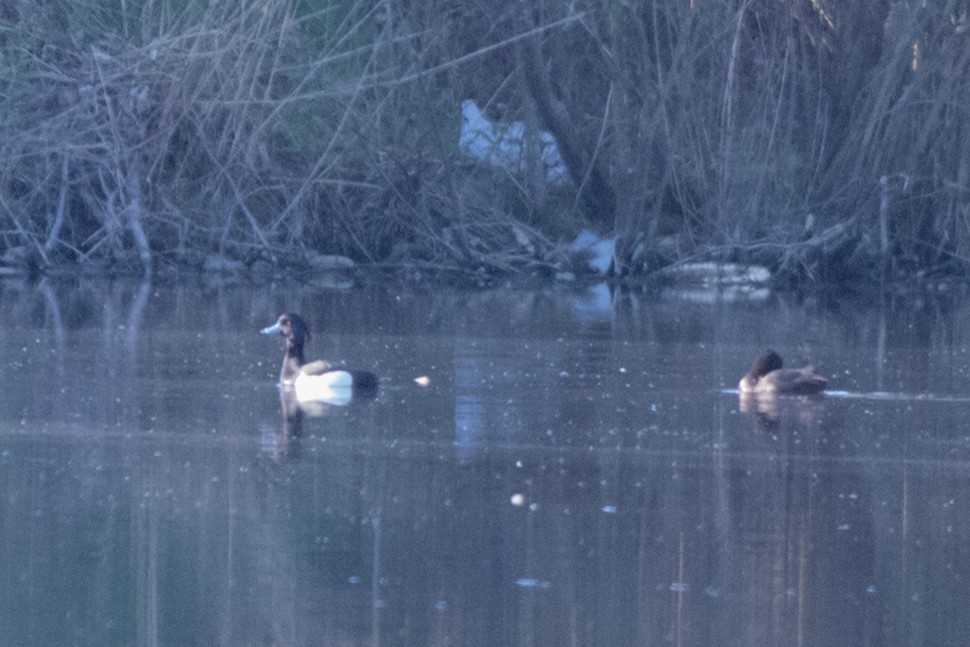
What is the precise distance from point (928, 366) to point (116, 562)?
8748 millimetres

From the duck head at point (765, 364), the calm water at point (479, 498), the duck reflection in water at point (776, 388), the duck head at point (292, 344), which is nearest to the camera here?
the calm water at point (479, 498)

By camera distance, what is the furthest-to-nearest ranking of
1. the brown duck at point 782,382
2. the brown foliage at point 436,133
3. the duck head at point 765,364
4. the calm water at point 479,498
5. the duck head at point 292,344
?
the brown foliage at point 436,133
the duck head at point 765,364
the duck head at point 292,344
the brown duck at point 782,382
the calm water at point 479,498

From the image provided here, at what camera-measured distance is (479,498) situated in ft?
28.9

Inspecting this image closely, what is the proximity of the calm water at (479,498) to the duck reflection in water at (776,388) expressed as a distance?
0.10 m

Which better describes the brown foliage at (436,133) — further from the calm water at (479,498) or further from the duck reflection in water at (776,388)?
the duck reflection in water at (776,388)

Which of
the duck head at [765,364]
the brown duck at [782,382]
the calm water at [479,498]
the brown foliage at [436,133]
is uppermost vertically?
the brown foliage at [436,133]

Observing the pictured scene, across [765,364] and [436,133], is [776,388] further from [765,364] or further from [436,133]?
[436,133]

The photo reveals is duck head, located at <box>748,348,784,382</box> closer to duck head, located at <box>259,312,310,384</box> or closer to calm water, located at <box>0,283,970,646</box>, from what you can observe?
calm water, located at <box>0,283,970,646</box>

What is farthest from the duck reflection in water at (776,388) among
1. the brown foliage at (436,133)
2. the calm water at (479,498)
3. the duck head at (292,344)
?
the brown foliage at (436,133)

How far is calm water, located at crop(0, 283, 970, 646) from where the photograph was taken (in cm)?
679

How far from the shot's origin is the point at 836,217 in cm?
2486

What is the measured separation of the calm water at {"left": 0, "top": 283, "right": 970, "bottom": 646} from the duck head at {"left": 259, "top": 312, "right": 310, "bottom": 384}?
238 mm

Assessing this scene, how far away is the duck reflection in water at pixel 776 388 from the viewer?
1230cm

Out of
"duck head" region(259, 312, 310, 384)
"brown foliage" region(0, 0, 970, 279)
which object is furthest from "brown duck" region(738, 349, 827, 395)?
"brown foliage" region(0, 0, 970, 279)
